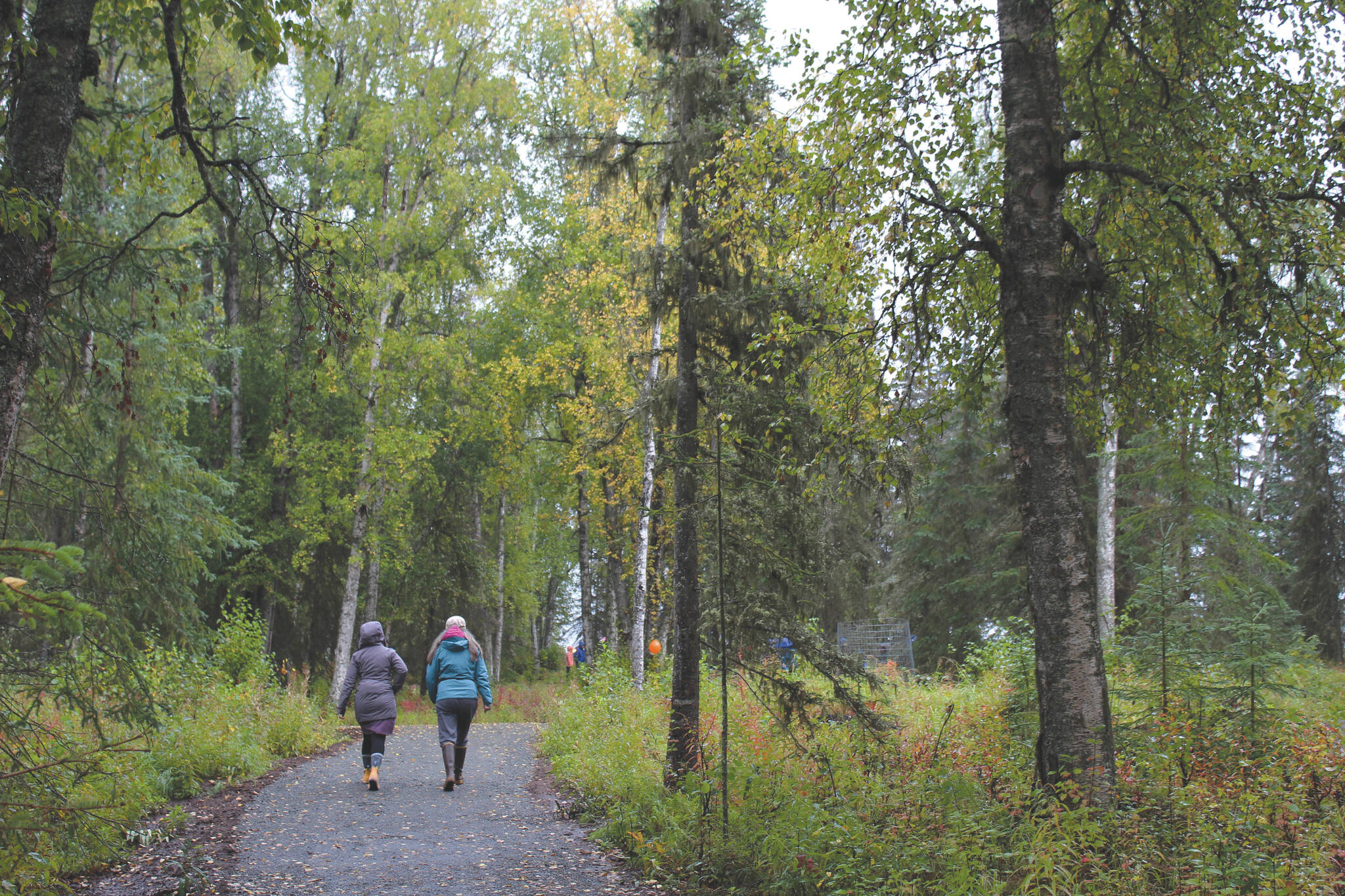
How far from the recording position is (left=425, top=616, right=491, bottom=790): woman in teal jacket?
31.4ft

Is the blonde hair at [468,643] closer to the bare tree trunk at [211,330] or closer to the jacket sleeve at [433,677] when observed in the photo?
the jacket sleeve at [433,677]

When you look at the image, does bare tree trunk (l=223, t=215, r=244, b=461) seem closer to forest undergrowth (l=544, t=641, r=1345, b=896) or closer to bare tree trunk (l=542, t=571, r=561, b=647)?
forest undergrowth (l=544, t=641, r=1345, b=896)

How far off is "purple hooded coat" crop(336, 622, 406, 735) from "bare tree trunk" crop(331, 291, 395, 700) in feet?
25.3

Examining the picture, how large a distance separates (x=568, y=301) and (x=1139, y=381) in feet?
55.5

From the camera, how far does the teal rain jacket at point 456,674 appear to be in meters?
9.62

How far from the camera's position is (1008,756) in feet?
20.6

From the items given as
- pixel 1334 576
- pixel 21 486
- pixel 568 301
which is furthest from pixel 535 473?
pixel 1334 576

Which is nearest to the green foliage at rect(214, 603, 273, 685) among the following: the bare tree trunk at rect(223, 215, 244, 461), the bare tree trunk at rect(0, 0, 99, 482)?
the bare tree trunk at rect(223, 215, 244, 461)

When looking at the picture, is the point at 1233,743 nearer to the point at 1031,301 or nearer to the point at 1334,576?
the point at 1031,301

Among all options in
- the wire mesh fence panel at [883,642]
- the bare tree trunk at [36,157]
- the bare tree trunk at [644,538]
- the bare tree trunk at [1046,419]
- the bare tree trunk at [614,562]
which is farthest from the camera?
the bare tree trunk at [614,562]

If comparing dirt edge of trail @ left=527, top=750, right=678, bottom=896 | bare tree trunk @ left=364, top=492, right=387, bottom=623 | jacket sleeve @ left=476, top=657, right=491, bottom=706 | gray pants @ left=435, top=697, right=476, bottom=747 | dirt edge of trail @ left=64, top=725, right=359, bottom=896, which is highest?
bare tree trunk @ left=364, top=492, right=387, bottom=623

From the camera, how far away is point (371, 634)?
1003 centimetres

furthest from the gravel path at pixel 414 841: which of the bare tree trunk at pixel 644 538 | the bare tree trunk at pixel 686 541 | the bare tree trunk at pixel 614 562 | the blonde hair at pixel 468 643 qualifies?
the bare tree trunk at pixel 614 562

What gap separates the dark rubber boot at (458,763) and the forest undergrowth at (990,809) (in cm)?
176
